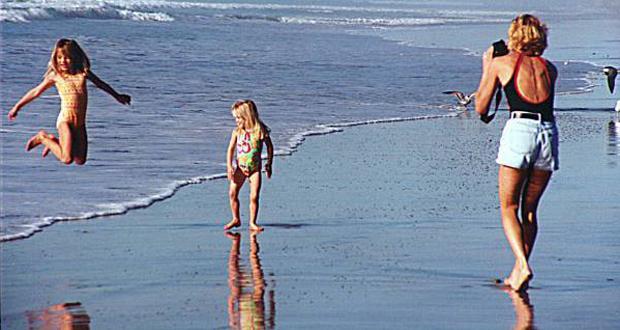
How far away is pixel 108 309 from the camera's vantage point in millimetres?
6383

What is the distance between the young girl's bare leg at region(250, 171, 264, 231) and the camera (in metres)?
9.17

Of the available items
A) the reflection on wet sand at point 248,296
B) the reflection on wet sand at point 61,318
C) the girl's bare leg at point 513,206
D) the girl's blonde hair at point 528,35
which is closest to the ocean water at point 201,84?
the reflection on wet sand at point 248,296

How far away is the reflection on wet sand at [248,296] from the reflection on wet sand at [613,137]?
6.02 m

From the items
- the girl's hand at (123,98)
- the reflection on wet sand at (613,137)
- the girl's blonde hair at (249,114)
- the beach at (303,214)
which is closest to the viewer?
the beach at (303,214)

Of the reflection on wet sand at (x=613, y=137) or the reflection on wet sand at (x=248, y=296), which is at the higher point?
the reflection on wet sand at (x=613, y=137)

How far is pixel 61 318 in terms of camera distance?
619 centimetres

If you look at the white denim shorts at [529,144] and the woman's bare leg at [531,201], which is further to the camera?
the woman's bare leg at [531,201]

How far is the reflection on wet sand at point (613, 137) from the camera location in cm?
1372

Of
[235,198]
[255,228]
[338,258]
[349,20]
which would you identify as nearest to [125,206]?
[235,198]

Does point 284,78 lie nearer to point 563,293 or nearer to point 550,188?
point 550,188

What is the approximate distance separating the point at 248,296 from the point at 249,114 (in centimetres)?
319

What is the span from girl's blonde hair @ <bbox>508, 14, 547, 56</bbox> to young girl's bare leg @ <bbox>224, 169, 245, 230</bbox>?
2906mm

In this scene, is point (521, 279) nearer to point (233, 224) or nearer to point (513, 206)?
point (513, 206)

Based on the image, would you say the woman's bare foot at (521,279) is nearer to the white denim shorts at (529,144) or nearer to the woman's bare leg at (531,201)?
the woman's bare leg at (531,201)
